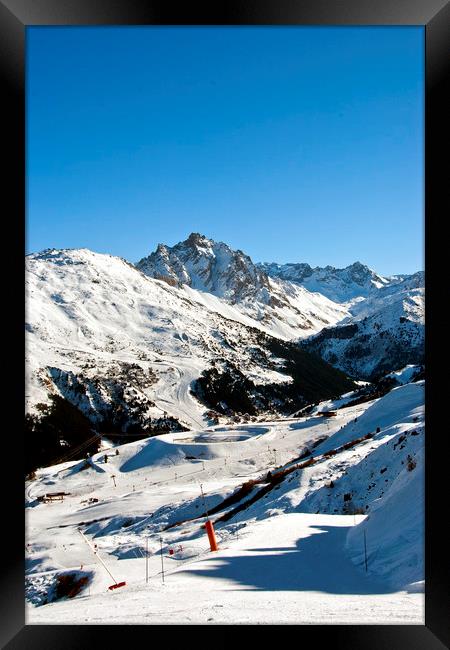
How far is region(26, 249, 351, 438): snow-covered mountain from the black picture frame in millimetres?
87871

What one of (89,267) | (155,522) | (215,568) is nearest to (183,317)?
(89,267)

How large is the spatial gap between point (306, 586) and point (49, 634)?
4481mm

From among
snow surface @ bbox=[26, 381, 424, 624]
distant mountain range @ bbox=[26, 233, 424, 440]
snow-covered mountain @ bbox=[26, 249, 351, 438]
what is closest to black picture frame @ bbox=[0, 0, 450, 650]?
snow surface @ bbox=[26, 381, 424, 624]

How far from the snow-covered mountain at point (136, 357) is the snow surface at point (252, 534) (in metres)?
50.2

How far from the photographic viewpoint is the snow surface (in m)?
5.78

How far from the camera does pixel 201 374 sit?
439ft

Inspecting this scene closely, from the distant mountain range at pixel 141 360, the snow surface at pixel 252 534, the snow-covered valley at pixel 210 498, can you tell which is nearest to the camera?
the snow surface at pixel 252 534

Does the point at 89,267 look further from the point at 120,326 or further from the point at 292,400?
the point at 292,400
